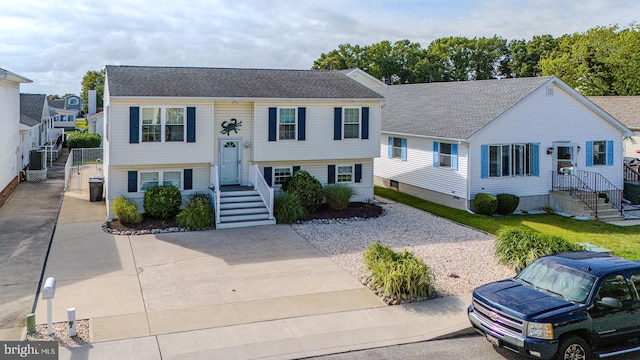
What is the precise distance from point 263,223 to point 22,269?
8.19m

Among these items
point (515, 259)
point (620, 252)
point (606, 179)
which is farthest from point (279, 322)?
point (606, 179)

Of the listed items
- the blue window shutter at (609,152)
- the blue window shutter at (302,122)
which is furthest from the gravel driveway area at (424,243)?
the blue window shutter at (609,152)

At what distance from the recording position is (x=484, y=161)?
22.8 meters

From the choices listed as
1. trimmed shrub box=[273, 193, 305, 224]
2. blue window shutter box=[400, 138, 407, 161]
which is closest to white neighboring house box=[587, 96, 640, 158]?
A: blue window shutter box=[400, 138, 407, 161]

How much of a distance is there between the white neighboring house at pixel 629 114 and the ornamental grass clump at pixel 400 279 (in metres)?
23.7

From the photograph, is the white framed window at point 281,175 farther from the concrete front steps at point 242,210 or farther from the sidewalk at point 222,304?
the sidewalk at point 222,304

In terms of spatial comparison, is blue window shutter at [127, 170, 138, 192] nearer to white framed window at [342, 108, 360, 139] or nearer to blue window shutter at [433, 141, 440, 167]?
white framed window at [342, 108, 360, 139]

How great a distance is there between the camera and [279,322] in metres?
10.6

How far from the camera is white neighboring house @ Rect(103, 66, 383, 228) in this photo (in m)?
19.5

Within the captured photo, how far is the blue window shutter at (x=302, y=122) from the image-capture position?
21.8m

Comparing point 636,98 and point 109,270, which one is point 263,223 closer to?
point 109,270

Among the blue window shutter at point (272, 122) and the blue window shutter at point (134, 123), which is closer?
the blue window shutter at point (134, 123)

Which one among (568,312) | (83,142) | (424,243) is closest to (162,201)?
(424,243)

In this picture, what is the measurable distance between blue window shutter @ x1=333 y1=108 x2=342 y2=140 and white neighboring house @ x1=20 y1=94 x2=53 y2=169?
17988 mm
